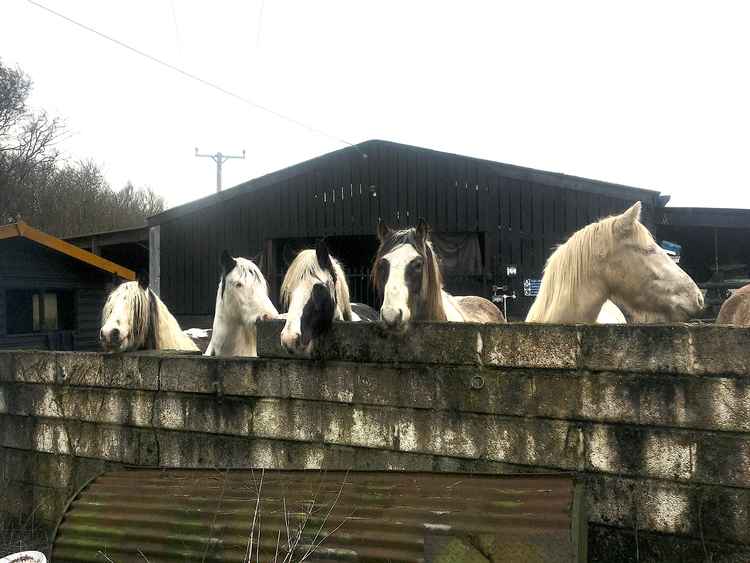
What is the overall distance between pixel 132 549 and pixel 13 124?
81.8 ft

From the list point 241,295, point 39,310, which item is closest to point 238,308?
point 241,295

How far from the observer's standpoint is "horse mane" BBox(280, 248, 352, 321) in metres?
4.04

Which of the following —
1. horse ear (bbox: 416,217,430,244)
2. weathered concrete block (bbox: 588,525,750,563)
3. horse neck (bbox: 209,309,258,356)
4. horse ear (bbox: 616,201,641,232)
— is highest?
horse ear (bbox: 616,201,641,232)

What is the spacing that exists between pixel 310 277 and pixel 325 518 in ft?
5.90

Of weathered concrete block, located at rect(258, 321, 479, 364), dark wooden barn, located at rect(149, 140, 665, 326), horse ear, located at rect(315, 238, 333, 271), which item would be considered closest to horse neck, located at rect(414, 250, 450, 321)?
weathered concrete block, located at rect(258, 321, 479, 364)

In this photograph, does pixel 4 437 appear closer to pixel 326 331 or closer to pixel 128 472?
pixel 128 472

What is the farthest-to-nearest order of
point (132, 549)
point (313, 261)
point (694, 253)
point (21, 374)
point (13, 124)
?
point (13, 124), point (694, 253), point (21, 374), point (313, 261), point (132, 549)

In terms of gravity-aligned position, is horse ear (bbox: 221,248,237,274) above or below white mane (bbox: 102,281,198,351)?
above

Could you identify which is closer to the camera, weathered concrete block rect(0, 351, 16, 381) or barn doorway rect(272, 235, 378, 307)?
weathered concrete block rect(0, 351, 16, 381)

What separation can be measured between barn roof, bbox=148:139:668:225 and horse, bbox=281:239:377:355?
24.7ft

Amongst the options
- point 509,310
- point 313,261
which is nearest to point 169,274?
point 509,310

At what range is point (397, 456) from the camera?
3371mm

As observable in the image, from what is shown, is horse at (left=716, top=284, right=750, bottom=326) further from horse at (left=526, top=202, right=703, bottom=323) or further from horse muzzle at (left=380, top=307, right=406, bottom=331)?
horse muzzle at (left=380, top=307, right=406, bottom=331)

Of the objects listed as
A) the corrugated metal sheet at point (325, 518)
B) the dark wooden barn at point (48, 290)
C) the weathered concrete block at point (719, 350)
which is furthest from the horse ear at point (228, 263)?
the dark wooden barn at point (48, 290)
